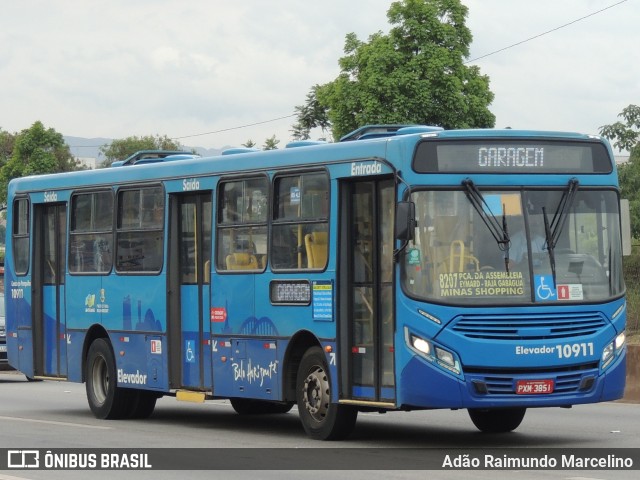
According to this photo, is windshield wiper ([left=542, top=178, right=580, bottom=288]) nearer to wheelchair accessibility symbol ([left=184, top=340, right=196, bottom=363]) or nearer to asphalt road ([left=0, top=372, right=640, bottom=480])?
asphalt road ([left=0, top=372, right=640, bottom=480])

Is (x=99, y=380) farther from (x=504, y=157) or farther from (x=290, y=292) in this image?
(x=504, y=157)

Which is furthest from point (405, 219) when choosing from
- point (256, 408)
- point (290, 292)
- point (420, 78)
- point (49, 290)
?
point (420, 78)

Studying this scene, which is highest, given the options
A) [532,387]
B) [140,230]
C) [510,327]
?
[140,230]

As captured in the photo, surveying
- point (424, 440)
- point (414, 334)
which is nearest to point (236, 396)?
point (424, 440)

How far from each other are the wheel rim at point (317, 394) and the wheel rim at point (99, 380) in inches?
198

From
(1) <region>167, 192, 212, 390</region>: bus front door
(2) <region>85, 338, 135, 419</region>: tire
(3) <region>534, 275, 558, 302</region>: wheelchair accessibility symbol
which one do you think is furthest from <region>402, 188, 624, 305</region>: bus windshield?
(2) <region>85, 338, 135, 419</region>: tire

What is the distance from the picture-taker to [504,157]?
1412cm

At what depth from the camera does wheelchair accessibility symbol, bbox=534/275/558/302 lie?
13750 mm

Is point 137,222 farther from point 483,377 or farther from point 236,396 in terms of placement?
point 483,377

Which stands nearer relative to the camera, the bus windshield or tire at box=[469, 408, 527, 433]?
the bus windshield

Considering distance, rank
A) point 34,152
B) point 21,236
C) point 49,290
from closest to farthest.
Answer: point 49,290, point 21,236, point 34,152

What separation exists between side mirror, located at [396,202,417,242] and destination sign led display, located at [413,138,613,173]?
43 centimetres

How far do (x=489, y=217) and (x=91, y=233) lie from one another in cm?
745

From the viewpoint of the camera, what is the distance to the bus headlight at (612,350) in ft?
46.3
